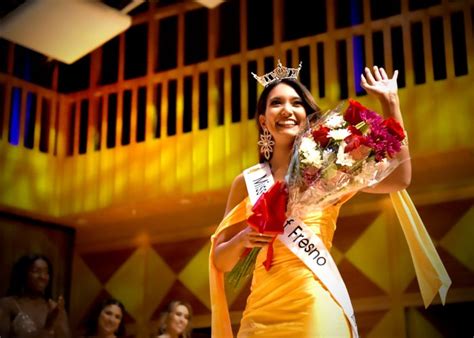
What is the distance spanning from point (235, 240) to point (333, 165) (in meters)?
0.39

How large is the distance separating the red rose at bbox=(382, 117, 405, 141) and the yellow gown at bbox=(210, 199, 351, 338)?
0.34 m

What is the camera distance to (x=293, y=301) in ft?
7.89

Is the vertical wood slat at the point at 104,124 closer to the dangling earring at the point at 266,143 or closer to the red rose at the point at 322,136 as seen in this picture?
the dangling earring at the point at 266,143

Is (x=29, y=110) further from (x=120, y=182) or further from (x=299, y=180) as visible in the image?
(x=299, y=180)

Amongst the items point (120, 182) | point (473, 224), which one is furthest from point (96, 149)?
point (473, 224)

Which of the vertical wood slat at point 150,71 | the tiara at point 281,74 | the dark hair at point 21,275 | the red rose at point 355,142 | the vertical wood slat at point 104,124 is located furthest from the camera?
the vertical wood slat at point 104,124

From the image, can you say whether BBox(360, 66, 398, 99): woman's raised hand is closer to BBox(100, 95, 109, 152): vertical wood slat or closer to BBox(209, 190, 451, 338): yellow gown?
BBox(209, 190, 451, 338): yellow gown

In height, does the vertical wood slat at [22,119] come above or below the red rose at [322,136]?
above

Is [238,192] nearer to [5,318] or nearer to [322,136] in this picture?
[322,136]

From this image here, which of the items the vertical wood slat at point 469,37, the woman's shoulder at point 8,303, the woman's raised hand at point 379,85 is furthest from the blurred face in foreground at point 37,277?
the woman's raised hand at point 379,85

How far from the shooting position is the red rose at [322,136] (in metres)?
2.34

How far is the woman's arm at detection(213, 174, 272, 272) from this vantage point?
239cm

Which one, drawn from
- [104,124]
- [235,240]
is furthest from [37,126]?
[235,240]

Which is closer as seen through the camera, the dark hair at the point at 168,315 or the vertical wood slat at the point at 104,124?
the dark hair at the point at 168,315
